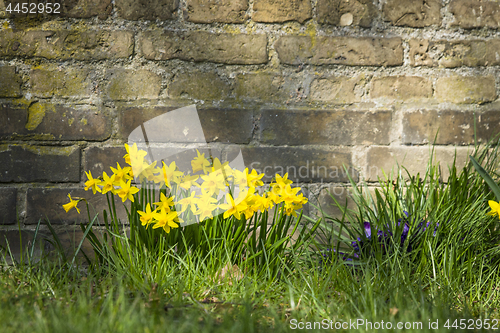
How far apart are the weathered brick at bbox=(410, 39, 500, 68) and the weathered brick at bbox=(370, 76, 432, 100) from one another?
0.25 feet

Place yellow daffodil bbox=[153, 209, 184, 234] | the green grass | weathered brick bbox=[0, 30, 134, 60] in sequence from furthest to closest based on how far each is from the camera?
weathered brick bbox=[0, 30, 134, 60] → yellow daffodil bbox=[153, 209, 184, 234] → the green grass

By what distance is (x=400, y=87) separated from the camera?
136 centimetres

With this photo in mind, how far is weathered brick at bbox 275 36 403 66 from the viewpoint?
4.41 feet

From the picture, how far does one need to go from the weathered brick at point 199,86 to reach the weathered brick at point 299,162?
0.77 feet

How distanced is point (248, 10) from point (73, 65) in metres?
0.75

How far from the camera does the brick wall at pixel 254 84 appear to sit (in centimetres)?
130

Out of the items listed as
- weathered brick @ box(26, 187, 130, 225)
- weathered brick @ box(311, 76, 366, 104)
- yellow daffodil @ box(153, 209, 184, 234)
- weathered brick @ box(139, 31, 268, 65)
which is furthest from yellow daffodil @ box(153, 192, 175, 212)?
weathered brick @ box(311, 76, 366, 104)

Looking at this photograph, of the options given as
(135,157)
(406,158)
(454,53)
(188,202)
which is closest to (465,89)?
(454,53)

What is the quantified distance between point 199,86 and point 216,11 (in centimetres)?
31

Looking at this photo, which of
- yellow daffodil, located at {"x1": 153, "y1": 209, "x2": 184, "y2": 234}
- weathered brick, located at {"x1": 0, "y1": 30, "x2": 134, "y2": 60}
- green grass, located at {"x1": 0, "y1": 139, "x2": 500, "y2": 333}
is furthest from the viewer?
weathered brick, located at {"x1": 0, "y1": 30, "x2": 134, "y2": 60}

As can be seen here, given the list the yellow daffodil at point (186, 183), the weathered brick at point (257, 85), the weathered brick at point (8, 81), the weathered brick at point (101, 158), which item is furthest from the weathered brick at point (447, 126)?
the weathered brick at point (8, 81)

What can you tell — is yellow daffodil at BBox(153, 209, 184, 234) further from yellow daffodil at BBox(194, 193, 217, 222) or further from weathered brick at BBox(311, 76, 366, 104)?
weathered brick at BBox(311, 76, 366, 104)

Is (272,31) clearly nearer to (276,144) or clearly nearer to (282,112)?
(282,112)

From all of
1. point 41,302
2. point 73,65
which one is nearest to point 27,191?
point 73,65
